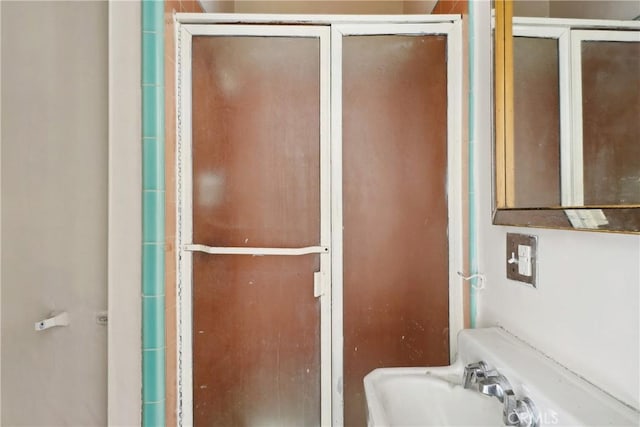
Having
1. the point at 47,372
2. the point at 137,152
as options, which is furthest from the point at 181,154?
the point at 47,372

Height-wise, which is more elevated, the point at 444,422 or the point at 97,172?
the point at 97,172

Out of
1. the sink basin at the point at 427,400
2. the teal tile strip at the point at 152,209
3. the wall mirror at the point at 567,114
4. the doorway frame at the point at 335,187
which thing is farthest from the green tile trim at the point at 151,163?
the wall mirror at the point at 567,114

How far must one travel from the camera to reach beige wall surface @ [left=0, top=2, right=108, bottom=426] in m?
0.84

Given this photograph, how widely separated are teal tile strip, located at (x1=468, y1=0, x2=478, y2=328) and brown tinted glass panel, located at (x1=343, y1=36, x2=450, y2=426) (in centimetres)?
10

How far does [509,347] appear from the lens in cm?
78

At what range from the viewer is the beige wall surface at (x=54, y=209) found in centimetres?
84

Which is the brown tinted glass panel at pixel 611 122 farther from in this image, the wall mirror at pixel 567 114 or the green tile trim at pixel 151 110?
the green tile trim at pixel 151 110

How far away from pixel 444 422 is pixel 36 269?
1213 millimetres

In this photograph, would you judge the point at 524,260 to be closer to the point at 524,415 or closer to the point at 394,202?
the point at 524,415

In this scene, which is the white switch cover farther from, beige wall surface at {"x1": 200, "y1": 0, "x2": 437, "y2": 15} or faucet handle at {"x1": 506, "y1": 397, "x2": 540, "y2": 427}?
beige wall surface at {"x1": 200, "y1": 0, "x2": 437, "y2": 15}

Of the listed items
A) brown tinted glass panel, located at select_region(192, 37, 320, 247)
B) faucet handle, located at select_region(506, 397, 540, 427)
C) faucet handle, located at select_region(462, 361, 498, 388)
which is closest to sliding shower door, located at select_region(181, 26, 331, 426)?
brown tinted glass panel, located at select_region(192, 37, 320, 247)

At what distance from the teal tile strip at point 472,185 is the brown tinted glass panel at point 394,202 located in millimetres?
97

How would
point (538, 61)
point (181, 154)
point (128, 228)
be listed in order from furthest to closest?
point (181, 154)
point (128, 228)
point (538, 61)

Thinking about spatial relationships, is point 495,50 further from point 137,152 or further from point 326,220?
point 137,152
